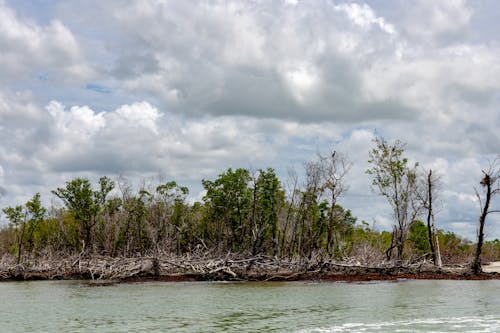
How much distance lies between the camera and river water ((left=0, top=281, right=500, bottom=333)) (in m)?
21.0

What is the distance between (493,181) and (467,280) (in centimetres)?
949

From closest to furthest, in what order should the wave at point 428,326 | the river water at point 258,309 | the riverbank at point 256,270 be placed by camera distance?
the wave at point 428,326 < the river water at point 258,309 < the riverbank at point 256,270

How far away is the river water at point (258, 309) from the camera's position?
2098cm

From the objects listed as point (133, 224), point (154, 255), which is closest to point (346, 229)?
point (133, 224)

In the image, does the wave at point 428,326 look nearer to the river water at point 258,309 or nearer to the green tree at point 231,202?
the river water at point 258,309

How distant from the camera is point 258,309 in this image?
2650 cm

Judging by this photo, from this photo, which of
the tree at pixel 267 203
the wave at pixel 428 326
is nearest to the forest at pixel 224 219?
the tree at pixel 267 203

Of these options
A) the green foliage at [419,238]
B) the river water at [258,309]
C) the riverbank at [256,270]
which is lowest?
the river water at [258,309]

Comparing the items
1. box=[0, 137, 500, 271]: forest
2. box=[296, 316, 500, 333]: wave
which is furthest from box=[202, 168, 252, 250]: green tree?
box=[296, 316, 500, 333]: wave

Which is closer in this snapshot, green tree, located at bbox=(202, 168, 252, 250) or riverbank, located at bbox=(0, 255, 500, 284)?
riverbank, located at bbox=(0, 255, 500, 284)

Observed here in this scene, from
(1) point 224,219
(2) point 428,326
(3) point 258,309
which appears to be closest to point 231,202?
(1) point 224,219

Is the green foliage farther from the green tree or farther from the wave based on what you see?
the wave

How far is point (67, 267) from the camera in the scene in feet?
180

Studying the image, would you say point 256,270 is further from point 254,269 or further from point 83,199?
point 83,199
